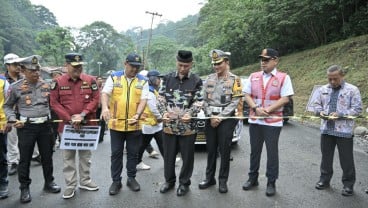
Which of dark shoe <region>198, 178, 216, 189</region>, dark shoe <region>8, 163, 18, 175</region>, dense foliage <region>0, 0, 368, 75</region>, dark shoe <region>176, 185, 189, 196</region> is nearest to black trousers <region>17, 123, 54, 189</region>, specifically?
dark shoe <region>8, 163, 18, 175</region>

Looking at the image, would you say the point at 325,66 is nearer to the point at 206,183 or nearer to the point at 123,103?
the point at 206,183

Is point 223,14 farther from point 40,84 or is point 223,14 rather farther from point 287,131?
point 40,84

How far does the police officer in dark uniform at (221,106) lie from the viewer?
4660mm

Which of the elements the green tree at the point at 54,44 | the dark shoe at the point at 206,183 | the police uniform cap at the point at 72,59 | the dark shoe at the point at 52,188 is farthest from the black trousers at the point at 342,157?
the green tree at the point at 54,44

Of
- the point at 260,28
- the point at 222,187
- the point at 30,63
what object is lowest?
the point at 222,187

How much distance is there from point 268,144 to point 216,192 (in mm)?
995

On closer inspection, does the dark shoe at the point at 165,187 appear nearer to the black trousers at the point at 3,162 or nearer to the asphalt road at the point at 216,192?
the asphalt road at the point at 216,192

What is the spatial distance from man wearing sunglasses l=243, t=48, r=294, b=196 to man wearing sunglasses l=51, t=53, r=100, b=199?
2.23 meters

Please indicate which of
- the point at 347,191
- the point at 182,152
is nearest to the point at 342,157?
the point at 347,191

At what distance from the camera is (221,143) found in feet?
15.5

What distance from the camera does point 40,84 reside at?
455 centimetres

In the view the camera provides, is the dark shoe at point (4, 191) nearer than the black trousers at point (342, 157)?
Yes

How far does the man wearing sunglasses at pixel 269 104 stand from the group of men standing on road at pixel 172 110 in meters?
0.01

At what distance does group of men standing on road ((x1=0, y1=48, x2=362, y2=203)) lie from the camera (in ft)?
14.7
